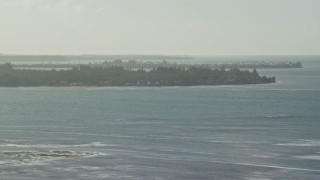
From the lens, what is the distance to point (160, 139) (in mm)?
44281

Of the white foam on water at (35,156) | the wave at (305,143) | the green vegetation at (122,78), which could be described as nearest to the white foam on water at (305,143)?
the wave at (305,143)

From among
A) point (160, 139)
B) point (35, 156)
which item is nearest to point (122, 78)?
point (160, 139)

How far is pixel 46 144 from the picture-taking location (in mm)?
42438

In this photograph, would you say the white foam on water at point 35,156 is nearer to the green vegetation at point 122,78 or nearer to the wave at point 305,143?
the wave at point 305,143

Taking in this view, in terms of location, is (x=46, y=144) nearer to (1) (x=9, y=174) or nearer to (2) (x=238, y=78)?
(1) (x=9, y=174)

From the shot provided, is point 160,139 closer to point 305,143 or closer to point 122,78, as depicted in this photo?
point 305,143

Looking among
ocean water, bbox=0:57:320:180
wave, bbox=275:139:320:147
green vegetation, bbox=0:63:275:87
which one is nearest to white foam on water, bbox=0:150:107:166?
ocean water, bbox=0:57:320:180

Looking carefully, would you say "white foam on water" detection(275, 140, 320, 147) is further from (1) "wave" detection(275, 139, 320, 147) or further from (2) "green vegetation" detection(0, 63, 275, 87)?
(2) "green vegetation" detection(0, 63, 275, 87)

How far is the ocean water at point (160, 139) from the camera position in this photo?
3384 cm

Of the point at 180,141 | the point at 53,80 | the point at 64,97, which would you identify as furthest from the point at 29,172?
the point at 53,80

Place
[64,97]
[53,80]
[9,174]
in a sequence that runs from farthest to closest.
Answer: [53,80]
[64,97]
[9,174]

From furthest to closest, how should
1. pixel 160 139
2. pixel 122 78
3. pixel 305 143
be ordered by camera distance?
pixel 122 78 → pixel 160 139 → pixel 305 143

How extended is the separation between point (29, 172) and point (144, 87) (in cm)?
7438

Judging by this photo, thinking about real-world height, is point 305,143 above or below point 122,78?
below
